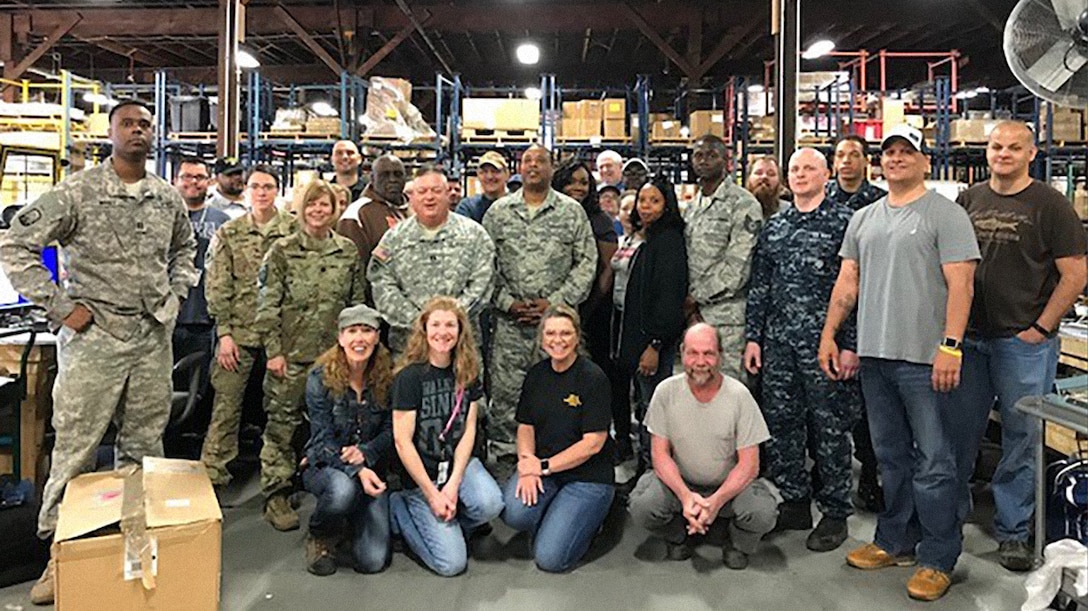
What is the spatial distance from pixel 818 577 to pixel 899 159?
1641 millimetres

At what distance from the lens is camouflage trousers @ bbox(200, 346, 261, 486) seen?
412 cm

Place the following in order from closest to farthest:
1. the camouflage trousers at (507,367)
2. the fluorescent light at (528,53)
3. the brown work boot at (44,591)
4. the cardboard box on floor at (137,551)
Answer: the cardboard box on floor at (137,551) → the brown work boot at (44,591) → the camouflage trousers at (507,367) → the fluorescent light at (528,53)

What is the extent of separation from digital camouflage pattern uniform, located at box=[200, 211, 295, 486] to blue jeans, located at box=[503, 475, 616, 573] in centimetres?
145

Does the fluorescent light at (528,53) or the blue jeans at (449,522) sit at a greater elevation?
the fluorescent light at (528,53)

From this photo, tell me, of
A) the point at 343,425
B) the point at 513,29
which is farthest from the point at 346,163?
the point at 513,29

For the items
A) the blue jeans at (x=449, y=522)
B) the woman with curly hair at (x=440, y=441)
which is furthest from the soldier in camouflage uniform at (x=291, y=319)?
the blue jeans at (x=449, y=522)

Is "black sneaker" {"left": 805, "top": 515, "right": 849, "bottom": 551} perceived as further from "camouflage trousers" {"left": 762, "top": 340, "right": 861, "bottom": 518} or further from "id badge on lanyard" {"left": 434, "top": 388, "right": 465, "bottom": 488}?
"id badge on lanyard" {"left": 434, "top": 388, "right": 465, "bottom": 488}

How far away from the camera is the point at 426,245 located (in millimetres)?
4039

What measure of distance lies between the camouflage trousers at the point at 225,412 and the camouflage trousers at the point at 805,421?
243cm

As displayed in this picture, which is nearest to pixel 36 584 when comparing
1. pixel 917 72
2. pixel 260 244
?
pixel 260 244

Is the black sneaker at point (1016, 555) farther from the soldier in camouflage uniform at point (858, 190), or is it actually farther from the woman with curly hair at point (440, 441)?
the woman with curly hair at point (440, 441)

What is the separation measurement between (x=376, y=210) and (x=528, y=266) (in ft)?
2.93

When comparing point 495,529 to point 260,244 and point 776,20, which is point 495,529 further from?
point 776,20

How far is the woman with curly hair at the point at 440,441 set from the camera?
3.44m
